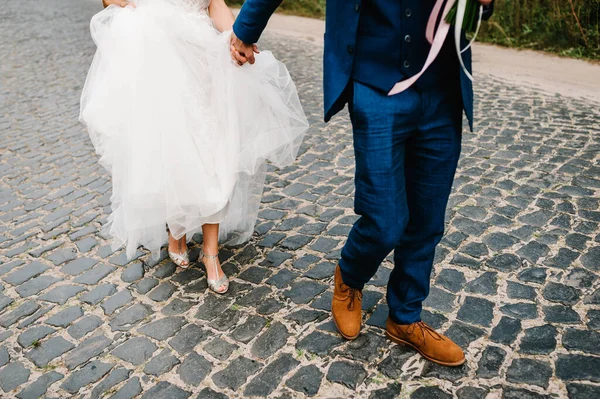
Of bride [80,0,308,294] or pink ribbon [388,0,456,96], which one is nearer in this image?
pink ribbon [388,0,456,96]

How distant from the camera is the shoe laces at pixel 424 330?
2721mm

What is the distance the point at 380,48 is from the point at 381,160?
459 mm

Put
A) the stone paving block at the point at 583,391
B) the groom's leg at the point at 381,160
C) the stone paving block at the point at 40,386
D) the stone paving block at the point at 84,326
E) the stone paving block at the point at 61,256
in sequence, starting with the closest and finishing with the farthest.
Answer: the groom's leg at the point at 381,160 < the stone paving block at the point at 583,391 < the stone paving block at the point at 40,386 < the stone paving block at the point at 84,326 < the stone paving block at the point at 61,256

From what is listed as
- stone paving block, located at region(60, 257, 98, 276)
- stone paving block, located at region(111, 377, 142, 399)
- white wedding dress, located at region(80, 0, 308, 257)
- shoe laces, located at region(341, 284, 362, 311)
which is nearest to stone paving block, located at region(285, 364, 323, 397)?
shoe laces, located at region(341, 284, 362, 311)

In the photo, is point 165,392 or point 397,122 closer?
point 397,122

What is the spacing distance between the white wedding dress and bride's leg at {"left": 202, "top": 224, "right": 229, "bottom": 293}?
16 centimetres

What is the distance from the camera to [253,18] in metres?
2.65

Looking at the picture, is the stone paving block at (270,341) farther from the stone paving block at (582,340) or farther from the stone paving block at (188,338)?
the stone paving block at (582,340)

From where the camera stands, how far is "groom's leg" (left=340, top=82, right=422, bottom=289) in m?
2.30

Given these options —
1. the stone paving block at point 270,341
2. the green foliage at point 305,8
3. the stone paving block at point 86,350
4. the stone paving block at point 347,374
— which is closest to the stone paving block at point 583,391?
the stone paving block at point 347,374

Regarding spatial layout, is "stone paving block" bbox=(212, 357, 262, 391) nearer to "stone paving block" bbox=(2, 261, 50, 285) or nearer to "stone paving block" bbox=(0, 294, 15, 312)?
"stone paving block" bbox=(0, 294, 15, 312)

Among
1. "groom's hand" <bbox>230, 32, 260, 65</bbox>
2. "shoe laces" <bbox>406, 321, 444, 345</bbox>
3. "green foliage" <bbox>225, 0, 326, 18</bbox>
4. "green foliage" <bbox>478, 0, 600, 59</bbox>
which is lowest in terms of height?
"green foliage" <bbox>225, 0, 326, 18</bbox>

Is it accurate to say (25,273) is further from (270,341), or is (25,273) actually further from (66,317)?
(270,341)

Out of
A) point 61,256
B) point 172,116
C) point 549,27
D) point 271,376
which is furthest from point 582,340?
point 549,27
